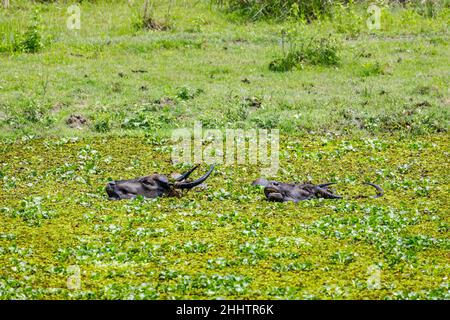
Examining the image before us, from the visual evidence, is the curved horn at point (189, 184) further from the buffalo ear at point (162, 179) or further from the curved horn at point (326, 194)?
the curved horn at point (326, 194)

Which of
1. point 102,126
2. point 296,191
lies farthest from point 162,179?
point 102,126

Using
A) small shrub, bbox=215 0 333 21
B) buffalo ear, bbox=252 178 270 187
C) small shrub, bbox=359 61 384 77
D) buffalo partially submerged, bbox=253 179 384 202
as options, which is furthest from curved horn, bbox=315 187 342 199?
small shrub, bbox=215 0 333 21

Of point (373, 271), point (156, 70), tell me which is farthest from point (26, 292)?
point (156, 70)

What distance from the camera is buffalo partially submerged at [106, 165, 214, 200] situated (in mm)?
12102

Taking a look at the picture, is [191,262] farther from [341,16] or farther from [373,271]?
[341,16]

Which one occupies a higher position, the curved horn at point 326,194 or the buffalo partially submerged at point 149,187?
the buffalo partially submerged at point 149,187

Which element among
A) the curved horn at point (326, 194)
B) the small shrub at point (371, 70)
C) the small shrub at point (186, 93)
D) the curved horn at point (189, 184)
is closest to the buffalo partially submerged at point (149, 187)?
the curved horn at point (189, 184)

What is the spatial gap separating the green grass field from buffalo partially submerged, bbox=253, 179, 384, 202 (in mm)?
185

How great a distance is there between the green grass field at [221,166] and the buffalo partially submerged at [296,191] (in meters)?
0.18

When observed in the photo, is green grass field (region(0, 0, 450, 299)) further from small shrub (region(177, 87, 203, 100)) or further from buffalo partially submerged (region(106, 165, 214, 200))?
buffalo partially submerged (region(106, 165, 214, 200))

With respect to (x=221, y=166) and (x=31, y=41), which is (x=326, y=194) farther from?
(x=31, y=41)

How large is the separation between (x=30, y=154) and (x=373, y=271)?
7.38 meters

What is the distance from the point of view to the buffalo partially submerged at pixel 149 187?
12102mm
